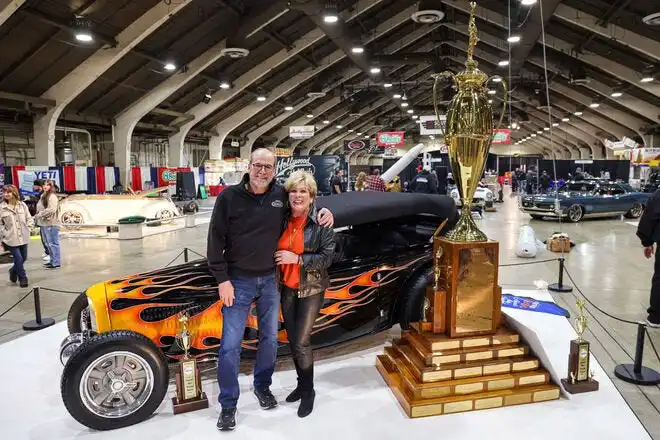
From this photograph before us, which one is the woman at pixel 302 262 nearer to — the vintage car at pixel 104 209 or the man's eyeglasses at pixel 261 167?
the man's eyeglasses at pixel 261 167

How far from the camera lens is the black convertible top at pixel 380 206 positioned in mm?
3047

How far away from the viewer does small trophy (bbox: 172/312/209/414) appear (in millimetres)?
2659

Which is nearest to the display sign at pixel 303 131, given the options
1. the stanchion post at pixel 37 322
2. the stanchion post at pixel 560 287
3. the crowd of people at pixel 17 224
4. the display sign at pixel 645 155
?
the display sign at pixel 645 155

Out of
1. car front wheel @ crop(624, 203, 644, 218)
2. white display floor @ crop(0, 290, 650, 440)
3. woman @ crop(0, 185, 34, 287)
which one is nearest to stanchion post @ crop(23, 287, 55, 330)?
white display floor @ crop(0, 290, 650, 440)

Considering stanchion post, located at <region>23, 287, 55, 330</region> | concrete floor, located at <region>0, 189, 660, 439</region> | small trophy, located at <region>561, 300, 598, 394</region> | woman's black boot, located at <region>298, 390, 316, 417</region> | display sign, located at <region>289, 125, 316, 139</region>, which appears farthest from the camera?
display sign, located at <region>289, 125, 316, 139</region>

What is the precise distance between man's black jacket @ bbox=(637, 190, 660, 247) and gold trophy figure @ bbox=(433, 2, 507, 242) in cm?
221

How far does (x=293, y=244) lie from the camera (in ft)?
8.38

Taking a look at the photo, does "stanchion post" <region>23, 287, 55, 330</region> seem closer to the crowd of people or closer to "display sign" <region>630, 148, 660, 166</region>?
the crowd of people

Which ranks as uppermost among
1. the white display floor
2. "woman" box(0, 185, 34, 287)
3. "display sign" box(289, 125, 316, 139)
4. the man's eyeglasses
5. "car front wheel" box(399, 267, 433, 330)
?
"display sign" box(289, 125, 316, 139)

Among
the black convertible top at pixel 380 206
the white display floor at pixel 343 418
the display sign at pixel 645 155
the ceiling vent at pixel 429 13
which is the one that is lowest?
the white display floor at pixel 343 418

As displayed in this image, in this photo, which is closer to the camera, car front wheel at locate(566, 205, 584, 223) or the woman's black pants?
the woman's black pants

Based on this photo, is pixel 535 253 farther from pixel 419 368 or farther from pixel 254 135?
pixel 254 135

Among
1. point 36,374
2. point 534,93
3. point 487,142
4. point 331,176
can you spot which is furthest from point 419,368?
point 534,93

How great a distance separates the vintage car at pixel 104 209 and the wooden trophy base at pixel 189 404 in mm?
9678
